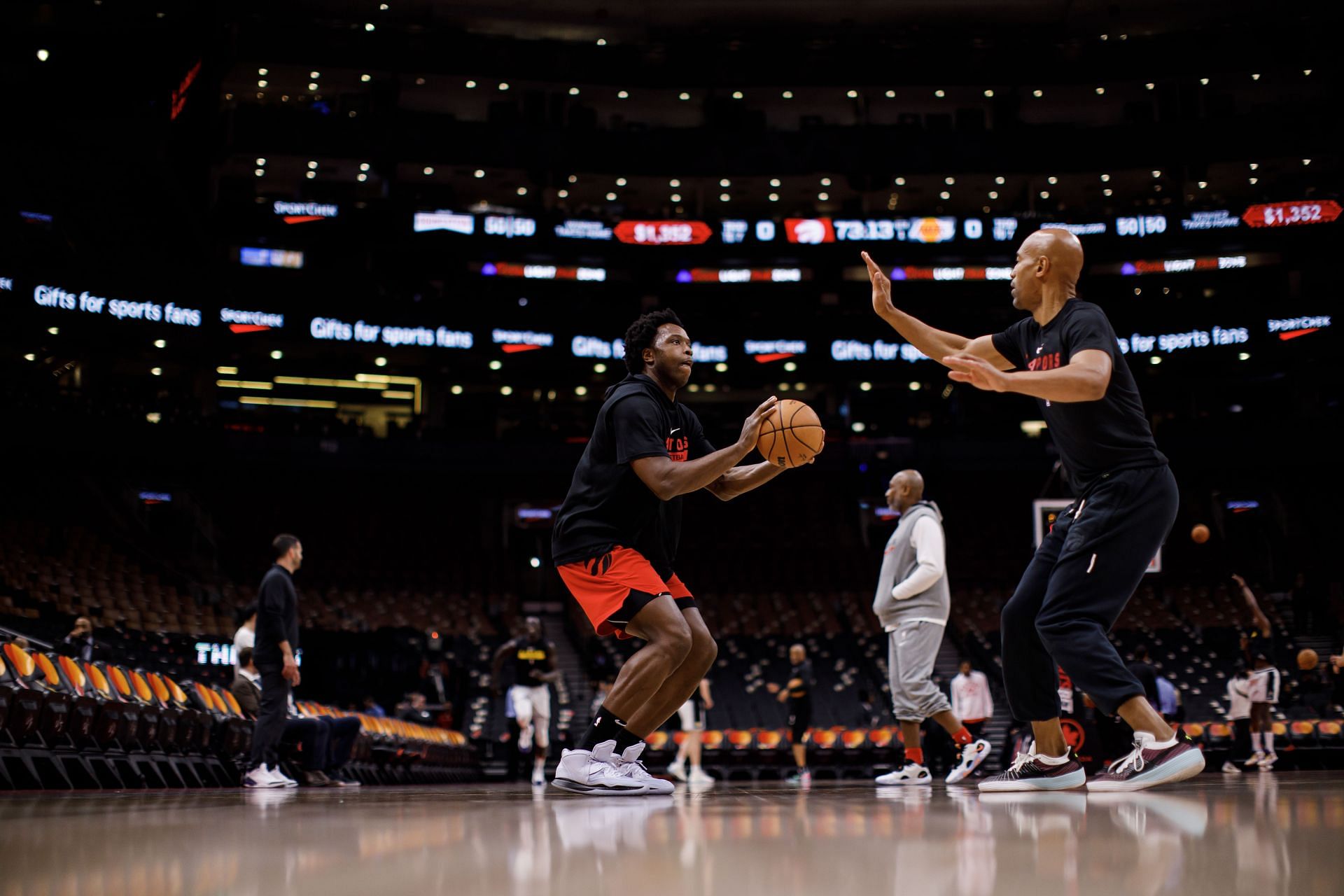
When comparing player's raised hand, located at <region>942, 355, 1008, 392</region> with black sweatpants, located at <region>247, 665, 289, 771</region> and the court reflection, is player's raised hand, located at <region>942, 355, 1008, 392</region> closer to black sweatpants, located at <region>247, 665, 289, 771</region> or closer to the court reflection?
the court reflection

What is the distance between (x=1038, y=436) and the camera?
3322 cm

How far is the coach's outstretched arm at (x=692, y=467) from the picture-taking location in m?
4.54

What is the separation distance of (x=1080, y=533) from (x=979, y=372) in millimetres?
914

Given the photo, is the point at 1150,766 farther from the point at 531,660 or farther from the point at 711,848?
the point at 531,660

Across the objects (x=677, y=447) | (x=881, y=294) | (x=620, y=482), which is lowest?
(x=620, y=482)

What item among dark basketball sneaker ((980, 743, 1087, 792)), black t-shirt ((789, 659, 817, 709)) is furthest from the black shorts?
dark basketball sneaker ((980, 743, 1087, 792))

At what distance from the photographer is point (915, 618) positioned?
7.66m

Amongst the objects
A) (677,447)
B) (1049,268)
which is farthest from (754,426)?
(1049,268)

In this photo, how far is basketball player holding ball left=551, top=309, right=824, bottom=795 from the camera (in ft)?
15.3

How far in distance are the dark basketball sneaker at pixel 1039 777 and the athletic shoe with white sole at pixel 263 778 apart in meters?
5.59

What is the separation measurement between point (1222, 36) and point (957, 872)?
38966 mm

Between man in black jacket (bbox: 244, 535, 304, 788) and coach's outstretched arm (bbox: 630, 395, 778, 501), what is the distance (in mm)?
4530

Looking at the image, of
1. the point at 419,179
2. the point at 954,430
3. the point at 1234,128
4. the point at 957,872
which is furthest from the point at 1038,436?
the point at 957,872

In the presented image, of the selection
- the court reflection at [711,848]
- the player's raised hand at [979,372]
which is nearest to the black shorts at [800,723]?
the court reflection at [711,848]
